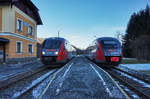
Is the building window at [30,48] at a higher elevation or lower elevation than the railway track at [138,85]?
higher

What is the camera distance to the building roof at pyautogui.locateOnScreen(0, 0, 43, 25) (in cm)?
1551

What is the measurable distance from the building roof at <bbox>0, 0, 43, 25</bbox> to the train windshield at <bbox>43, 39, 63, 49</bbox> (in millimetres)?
8711

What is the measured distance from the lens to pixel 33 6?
70.9 feet

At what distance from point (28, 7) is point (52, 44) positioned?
14195mm

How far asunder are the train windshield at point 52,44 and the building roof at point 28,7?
28.6ft

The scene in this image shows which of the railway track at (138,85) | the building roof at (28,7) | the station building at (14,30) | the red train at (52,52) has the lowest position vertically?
the railway track at (138,85)

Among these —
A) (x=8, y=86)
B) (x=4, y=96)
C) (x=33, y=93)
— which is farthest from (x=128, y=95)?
(x=8, y=86)

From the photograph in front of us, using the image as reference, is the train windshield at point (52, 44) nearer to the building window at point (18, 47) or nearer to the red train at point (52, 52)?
the red train at point (52, 52)

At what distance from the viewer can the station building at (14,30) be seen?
15.5 meters

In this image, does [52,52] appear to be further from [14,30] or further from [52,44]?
[14,30]

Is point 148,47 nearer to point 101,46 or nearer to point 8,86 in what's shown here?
point 101,46

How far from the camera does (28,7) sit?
21.5 m

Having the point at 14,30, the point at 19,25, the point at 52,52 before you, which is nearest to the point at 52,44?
the point at 52,52

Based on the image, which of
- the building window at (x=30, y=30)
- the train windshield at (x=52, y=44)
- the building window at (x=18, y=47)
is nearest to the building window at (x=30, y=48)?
the building window at (x=30, y=30)
